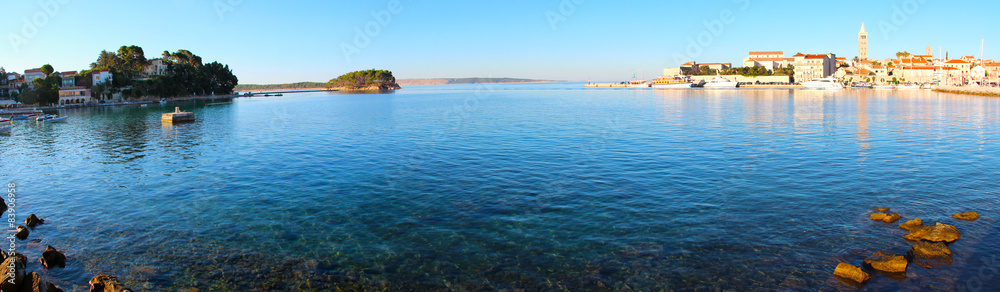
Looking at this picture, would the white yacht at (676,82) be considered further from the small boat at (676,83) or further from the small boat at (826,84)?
the small boat at (826,84)

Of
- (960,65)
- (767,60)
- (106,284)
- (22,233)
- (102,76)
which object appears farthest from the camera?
(767,60)

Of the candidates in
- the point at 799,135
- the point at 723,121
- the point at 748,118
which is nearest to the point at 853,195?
the point at 799,135

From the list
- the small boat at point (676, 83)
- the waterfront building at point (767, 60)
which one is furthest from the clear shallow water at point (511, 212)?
the waterfront building at point (767, 60)

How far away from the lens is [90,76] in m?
109

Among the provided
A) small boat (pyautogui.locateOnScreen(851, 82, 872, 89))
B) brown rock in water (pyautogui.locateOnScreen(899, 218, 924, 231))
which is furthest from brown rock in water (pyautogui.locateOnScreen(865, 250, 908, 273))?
small boat (pyautogui.locateOnScreen(851, 82, 872, 89))

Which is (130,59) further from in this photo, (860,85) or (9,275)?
(860,85)

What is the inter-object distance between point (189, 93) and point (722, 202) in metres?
157

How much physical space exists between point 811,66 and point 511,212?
18439 centimetres

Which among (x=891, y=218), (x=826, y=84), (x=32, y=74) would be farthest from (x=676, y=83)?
(x=32, y=74)

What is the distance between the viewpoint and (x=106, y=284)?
9.06 metres

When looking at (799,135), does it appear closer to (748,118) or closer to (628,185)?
(748,118)

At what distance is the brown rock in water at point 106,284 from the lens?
29.2 feet

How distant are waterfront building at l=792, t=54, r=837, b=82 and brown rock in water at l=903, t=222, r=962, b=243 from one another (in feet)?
584

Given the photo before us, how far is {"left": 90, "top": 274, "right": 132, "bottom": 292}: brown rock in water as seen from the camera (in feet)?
29.2
